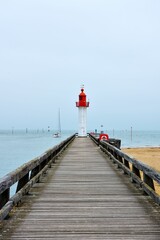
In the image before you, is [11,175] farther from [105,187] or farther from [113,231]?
[105,187]

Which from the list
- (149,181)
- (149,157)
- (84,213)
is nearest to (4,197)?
(84,213)

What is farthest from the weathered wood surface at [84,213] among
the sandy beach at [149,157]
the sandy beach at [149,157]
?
the sandy beach at [149,157]

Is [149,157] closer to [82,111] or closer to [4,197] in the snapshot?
[82,111]

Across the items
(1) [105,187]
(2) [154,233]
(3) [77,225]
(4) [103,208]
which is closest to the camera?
(2) [154,233]

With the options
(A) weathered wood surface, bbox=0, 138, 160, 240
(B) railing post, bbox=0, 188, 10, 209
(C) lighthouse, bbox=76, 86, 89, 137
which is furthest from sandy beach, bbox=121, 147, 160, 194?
(B) railing post, bbox=0, 188, 10, 209

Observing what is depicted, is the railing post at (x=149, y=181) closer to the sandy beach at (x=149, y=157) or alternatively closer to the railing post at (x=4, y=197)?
the railing post at (x=4, y=197)

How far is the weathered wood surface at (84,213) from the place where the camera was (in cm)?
501

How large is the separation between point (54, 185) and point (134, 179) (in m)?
1.99

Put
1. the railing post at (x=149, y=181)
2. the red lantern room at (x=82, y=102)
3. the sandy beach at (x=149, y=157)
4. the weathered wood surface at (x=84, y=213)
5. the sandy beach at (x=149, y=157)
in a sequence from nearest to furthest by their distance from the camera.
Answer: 1. the weathered wood surface at (x=84, y=213)
2. the railing post at (x=149, y=181)
3. the sandy beach at (x=149, y=157)
4. the sandy beach at (x=149, y=157)
5. the red lantern room at (x=82, y=102)

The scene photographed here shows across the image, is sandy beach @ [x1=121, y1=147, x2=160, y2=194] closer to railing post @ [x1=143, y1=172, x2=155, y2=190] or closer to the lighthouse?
the lighthouse

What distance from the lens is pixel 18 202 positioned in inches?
264

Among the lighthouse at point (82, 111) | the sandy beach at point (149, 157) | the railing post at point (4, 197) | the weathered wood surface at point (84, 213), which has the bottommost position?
the sandy beach at point (149, 157)

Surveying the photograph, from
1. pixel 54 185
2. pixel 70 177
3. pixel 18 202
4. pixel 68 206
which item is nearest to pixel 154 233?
pixel 68 206

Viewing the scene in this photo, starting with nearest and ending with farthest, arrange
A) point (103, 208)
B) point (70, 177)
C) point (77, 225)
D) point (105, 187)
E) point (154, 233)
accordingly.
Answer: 1. point (154, 233)
2. point (77, 225)
3. point (103, 208)
4. point (105, 187)
5. point (70, 177)
